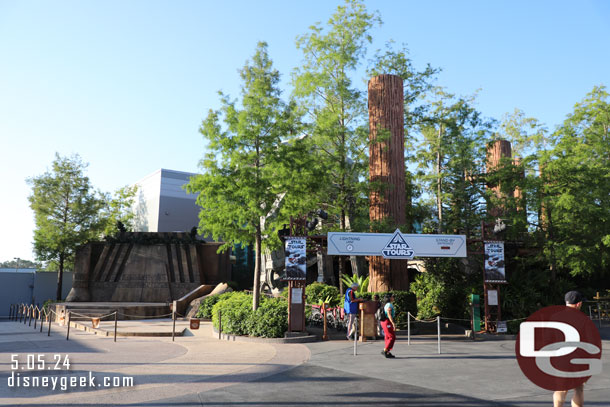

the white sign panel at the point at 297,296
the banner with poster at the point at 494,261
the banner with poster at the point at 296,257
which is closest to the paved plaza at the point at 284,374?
the white sign panel at the point at 297,296

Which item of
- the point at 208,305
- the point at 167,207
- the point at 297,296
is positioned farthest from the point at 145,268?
the point at 167,207

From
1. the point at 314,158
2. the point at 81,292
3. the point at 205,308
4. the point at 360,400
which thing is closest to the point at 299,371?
the point at 360,400

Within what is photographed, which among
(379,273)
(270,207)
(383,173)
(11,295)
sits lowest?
(11,295)

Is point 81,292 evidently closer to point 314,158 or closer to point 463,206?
point 314,158

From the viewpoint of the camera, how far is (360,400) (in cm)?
715

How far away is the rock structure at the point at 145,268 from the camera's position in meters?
32.5

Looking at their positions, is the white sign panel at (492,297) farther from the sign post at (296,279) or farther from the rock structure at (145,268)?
the rock structure at (145,268)

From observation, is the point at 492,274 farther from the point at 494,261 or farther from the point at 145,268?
the point at 145,268

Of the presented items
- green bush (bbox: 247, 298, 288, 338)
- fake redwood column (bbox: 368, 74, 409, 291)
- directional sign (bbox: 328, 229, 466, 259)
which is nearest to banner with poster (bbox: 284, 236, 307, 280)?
directional sign (bbox: 328, 229, 466, 259)

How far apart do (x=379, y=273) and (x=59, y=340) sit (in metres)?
12.3

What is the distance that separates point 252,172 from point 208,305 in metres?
10.9

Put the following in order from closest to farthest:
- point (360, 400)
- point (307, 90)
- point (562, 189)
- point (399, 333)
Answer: point (360, 400)
point (399, 333)
point (562, 189)
point (307, 90)

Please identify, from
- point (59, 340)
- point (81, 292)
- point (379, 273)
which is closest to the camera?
point (59, 340)

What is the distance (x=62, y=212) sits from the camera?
127 ft
